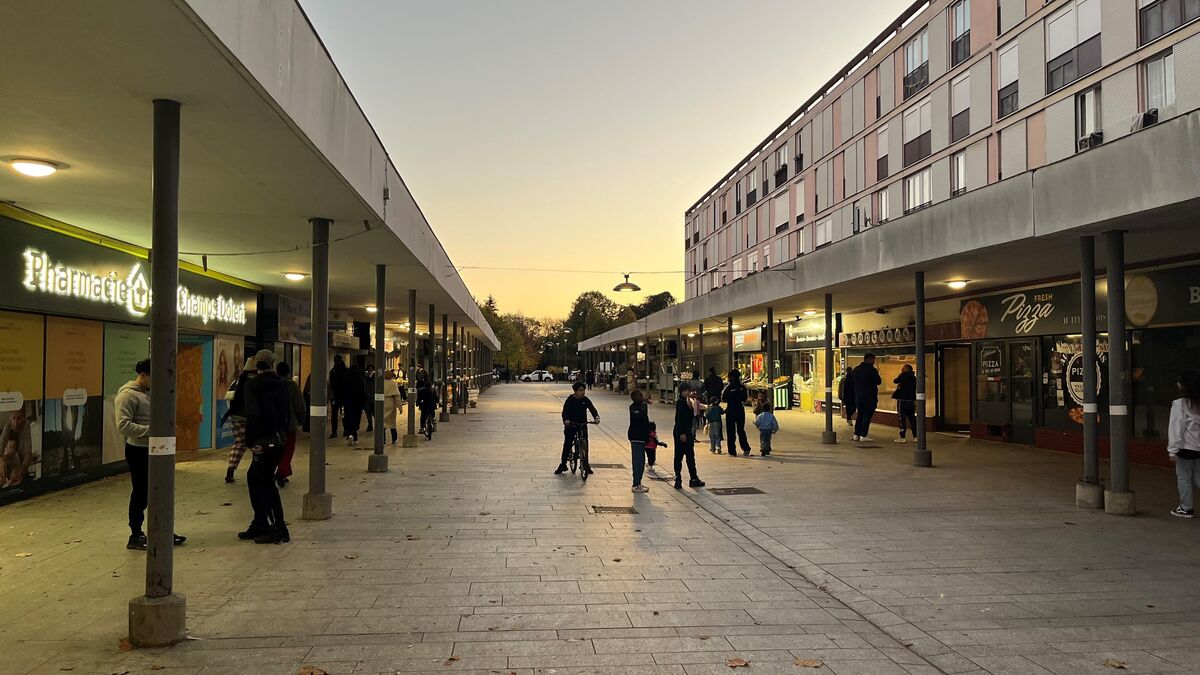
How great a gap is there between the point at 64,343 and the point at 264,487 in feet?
16.3

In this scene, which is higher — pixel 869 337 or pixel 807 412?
pixel 869 337

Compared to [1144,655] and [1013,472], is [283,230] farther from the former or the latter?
[1013,472]

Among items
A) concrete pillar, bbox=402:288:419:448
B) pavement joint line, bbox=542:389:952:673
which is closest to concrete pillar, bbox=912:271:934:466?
pavement joint line, bbox=542:389:952:673

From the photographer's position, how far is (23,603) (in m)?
5.59

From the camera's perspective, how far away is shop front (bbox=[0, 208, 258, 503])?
9.09m

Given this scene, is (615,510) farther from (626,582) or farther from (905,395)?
(905,395)

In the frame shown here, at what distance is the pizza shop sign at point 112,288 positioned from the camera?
9547mm

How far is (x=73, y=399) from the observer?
10.6 m

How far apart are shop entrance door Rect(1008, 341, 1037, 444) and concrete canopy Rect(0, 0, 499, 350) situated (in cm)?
1277

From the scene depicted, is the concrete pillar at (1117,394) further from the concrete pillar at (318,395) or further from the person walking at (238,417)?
the person walking at (238,417)

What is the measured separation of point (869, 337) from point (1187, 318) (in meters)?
11.2

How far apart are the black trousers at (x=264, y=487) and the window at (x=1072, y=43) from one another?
25.0 m

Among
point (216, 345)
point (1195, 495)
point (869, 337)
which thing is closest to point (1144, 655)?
point (1195, 495)

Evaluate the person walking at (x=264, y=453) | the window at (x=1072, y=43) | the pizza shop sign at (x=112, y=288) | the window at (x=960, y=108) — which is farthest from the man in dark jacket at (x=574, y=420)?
the window at (x=960, y=108)
